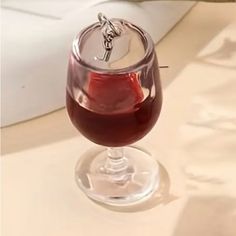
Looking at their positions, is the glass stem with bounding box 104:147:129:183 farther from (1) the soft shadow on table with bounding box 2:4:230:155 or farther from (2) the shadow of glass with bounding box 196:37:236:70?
(2) the shadow of glass with bounding box 196:37:236:70

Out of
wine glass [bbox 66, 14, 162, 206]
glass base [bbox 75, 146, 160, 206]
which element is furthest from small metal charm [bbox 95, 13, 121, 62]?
glass base [bbox 75, 146, 160, 206]

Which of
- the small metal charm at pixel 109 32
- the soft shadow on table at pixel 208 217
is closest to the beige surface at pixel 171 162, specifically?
the soft shadow on table at pixel 208 217

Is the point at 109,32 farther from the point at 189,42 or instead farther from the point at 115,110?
the point at 189,42

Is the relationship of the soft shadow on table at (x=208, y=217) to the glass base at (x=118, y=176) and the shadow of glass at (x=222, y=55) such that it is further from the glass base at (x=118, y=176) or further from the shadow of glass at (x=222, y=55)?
the shadow of glass at (x=222, y=55)

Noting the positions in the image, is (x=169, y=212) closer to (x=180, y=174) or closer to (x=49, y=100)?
(x=180, y=174)

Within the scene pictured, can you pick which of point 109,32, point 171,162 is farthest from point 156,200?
point 109,32
